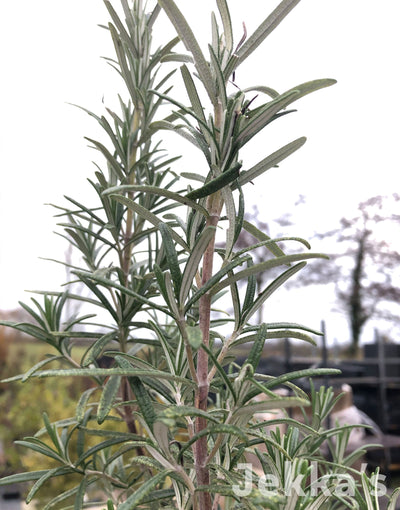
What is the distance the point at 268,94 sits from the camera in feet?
1.90

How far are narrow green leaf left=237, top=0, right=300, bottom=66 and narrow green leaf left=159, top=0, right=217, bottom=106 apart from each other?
2.2 inches

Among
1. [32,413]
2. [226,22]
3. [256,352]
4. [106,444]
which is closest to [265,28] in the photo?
[226,22]

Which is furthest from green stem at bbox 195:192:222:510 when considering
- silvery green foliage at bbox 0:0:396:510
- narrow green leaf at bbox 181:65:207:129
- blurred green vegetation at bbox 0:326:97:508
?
blurred green vegetation at bbox 0:326:97:508

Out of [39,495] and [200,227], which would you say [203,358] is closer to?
[200,227]

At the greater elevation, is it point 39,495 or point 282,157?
point 282,157

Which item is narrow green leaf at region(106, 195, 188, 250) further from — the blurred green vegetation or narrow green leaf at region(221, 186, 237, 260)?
the blurred green vegetation

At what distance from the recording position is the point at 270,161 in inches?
20.5

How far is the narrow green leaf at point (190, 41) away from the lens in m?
0.46

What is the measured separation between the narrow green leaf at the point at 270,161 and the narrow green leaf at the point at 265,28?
12 cm

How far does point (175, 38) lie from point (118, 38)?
10cm

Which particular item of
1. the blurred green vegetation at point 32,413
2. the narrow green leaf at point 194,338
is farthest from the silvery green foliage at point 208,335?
the blurred green vegetation at point 32,413

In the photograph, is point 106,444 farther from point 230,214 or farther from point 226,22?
point 226,22

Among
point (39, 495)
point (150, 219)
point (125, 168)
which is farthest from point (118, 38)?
point (39, 495)

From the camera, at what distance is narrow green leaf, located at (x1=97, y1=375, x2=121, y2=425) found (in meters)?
0.42
